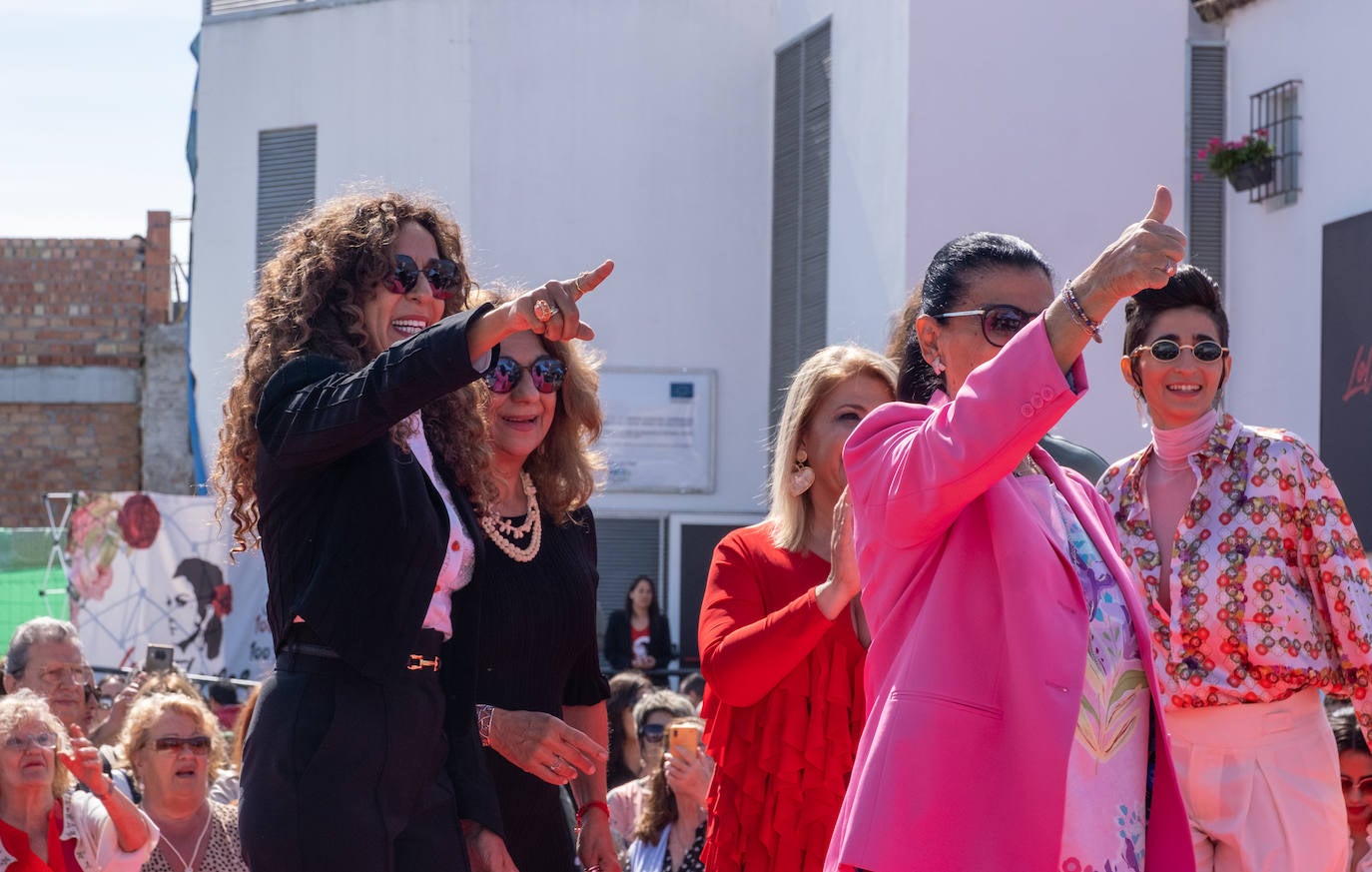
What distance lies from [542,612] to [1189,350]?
1.51 meters

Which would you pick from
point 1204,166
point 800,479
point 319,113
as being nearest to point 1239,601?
point 800,479

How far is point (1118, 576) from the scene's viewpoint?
2.42m

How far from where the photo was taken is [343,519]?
2477 millimetres

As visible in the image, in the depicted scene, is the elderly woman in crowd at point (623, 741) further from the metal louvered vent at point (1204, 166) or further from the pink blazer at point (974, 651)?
the metal louvered vent at point (1204, 166)

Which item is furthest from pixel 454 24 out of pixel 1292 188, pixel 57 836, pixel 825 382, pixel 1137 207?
pixel 825 382

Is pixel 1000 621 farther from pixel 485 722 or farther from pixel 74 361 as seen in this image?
pixel 74 361

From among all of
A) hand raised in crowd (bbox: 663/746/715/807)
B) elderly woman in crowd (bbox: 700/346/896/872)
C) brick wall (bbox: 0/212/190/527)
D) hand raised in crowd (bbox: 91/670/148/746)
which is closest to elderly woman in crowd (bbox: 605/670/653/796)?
hand raised in crowd (bbox: 663/746/715/807)

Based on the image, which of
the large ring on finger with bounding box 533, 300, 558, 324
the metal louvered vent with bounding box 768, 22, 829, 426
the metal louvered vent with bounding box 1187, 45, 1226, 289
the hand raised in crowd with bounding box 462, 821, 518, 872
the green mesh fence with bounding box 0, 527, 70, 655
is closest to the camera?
the large ring on finger with bounding box 533, 300, 558, 324

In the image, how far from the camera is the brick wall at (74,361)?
18.7m

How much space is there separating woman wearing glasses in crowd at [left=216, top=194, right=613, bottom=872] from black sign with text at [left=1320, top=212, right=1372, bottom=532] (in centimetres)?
843

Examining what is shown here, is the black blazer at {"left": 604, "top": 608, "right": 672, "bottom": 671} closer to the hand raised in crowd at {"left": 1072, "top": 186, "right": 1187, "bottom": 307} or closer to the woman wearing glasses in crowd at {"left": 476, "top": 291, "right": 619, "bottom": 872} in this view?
the woman wearing glasses in crowd at {"left": 476, "top": 291, "right": 619, "bottom": 872}

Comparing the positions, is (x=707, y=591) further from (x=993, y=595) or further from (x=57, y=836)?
(x=57, y=836)

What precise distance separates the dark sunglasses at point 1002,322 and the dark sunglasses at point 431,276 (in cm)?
95

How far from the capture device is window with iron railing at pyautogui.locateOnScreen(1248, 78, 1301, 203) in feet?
36.7
